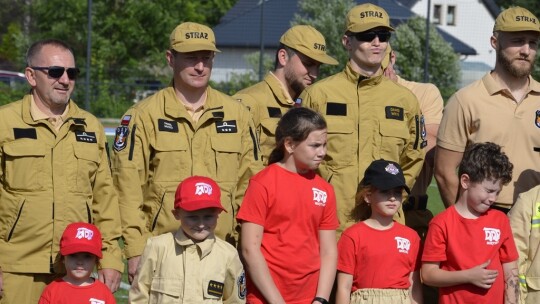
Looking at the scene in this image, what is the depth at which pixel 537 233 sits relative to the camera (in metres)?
6.30

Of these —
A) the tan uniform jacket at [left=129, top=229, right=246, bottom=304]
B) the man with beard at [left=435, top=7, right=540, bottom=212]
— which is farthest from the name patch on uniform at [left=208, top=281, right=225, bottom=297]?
the man with beard at [left=435, top=7, right=540, bottom=212]

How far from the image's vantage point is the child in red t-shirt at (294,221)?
5895 millimetres

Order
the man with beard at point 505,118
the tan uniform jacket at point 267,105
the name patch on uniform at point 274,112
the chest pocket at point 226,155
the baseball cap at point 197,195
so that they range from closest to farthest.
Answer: the baseball cap at point 197,195 < the chest pocket at point 226,155 < the man with beard at point 505,118 < the tan uniform jacket at point 267,105 < the name patch on uniform at point 274,112

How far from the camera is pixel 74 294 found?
564cm

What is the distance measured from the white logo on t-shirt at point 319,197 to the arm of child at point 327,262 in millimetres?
182

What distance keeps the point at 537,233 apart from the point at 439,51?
1029 inches

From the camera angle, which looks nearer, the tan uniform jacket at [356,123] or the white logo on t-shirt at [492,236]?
the white logo on t-shirt at [492,236]

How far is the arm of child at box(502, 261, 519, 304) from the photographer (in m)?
6.26

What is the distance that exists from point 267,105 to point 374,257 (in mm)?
1607

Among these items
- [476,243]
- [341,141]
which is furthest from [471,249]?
[341,141]

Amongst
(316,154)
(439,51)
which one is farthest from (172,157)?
(439,51)

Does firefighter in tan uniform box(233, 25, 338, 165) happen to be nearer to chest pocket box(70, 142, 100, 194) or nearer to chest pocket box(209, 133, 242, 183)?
chest pocket box(209, 133, 242, 183)

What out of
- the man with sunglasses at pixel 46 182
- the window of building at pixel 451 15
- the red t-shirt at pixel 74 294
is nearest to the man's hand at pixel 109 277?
the man with sunglasses at pixel 46 182

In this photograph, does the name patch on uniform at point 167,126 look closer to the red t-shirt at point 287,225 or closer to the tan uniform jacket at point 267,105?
the red t-shirt at point 287,225
